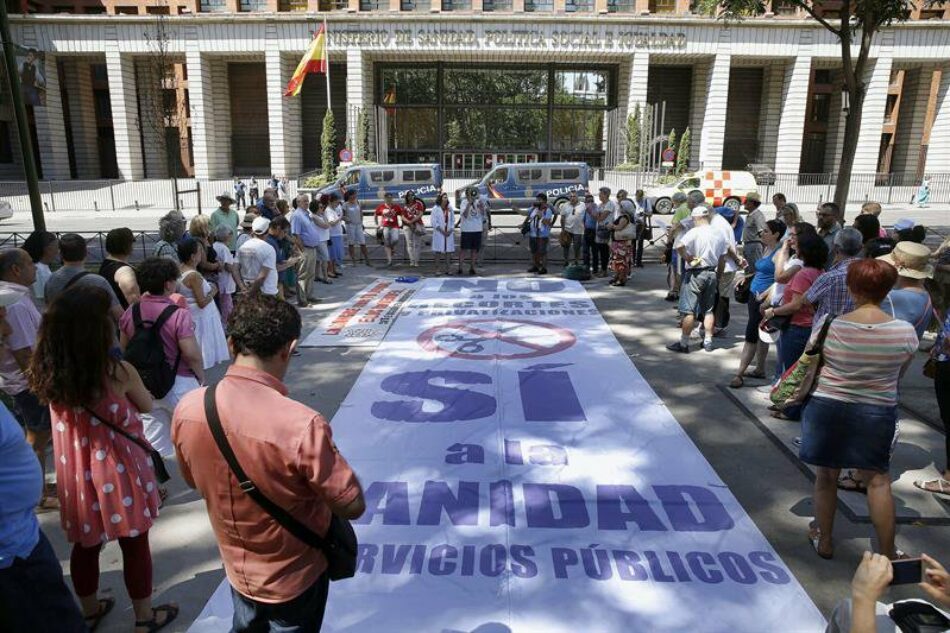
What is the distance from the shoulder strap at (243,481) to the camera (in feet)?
7.25

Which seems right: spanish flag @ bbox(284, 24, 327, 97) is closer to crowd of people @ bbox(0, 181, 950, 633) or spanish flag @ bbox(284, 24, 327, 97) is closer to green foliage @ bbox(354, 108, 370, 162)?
green foliage @ bbox(354, 108, 370, 162)

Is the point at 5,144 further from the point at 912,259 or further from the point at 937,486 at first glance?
the point at 937,486

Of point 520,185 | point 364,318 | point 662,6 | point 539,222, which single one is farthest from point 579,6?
point 364,318

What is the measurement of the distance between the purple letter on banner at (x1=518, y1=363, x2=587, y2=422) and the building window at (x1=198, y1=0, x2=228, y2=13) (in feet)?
141

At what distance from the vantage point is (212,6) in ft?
137

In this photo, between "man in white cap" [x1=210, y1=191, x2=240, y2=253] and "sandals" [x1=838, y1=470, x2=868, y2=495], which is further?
"man in white cap" [x1=210, y1=191, x2=240, y2=253]

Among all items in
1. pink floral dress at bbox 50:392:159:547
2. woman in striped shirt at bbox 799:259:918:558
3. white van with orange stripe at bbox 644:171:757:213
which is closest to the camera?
pink floral dress at bbox 50:392:159:547

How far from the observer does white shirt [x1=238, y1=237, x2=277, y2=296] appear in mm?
8414

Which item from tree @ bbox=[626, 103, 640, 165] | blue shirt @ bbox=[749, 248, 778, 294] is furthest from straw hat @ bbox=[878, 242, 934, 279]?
tree @ bbox=[626, 103, 640, 165]

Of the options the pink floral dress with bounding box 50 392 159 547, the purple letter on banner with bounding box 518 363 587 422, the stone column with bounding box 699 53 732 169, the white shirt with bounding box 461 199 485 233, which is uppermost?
the stone column with bounding box 699 53 732 169

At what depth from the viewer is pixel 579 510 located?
4.80 metres

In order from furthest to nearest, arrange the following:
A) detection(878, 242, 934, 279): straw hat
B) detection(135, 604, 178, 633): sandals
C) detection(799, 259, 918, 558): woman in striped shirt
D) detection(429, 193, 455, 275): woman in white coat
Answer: detection(429, 193, 455, 275): woman in white coat → detection(878, 242, 934, 279): straw hat → detection(799, 259, 918, 558): woman in striped shirt → detection(135, 604, 178, 633): sandals

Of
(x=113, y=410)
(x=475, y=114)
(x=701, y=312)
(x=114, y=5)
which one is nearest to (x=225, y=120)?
(x=114, y=5)

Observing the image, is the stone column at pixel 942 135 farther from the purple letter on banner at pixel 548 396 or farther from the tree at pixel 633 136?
the purple letter on banner at pixel 548 396
